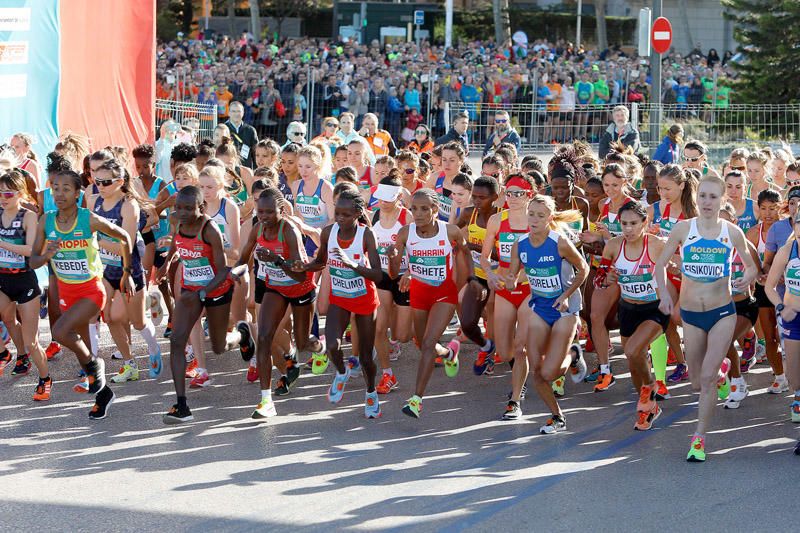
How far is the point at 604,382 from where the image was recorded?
30.1 ft

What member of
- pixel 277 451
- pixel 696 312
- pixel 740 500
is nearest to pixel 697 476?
pixel 740 500

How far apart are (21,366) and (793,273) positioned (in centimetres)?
625

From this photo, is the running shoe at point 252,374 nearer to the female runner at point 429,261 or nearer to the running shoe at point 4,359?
the female runner at point 429,261

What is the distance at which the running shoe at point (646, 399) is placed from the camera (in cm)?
805

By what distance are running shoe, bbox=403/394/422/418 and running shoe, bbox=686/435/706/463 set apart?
76.3 inches

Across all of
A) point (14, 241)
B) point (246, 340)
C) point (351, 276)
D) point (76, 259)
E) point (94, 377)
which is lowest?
point (94, 377)

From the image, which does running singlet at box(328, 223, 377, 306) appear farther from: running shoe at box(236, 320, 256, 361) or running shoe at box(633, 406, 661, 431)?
running shoe at box(633, 406, 661, 431)

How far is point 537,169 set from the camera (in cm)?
1083

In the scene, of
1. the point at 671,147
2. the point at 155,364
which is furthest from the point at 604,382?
the point at 671,147

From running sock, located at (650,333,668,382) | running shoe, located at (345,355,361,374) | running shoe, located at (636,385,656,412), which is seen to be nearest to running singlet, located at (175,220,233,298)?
running shoe, located at (345,355,361,374)

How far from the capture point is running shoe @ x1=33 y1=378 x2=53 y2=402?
28.3ft

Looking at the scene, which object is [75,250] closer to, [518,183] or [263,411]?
[263,411]

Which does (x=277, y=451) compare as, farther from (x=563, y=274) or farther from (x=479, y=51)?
(x=479, y=51)

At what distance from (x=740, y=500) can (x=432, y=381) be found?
11.7ft
